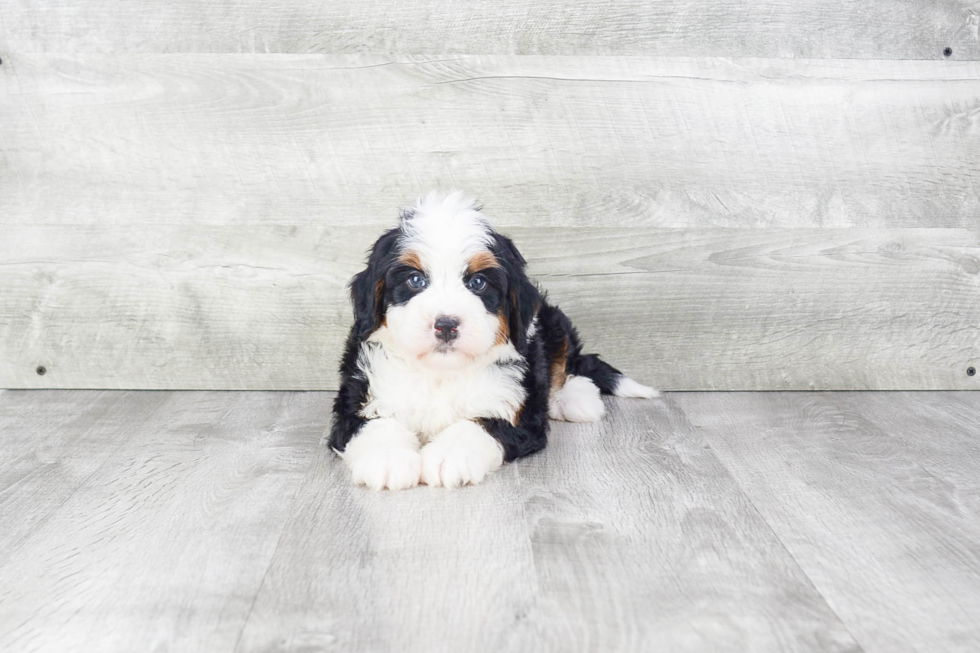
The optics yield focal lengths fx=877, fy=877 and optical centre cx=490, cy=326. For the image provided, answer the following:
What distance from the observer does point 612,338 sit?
2902 mm

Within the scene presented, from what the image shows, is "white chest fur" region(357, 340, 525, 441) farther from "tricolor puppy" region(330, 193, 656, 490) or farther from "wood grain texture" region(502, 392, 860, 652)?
→ "wood grain texture" region(502, 392, 860, 652)

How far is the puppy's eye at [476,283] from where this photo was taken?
205 centimetres

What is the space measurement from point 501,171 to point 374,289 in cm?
85

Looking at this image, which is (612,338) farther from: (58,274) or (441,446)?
(58,274)

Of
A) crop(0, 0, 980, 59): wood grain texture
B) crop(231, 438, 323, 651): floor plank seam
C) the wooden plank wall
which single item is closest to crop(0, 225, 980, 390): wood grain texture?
the wooden plank wall

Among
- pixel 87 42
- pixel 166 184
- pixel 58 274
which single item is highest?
pixel 87 42

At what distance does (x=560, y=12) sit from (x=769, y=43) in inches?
26.3

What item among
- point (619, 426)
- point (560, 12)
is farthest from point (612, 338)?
point (560, 12)

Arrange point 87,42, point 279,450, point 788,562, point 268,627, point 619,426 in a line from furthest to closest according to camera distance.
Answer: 1. point 87,42
2. point 619,426
3. point 279,450
4. point 788,562
5. point 268,627

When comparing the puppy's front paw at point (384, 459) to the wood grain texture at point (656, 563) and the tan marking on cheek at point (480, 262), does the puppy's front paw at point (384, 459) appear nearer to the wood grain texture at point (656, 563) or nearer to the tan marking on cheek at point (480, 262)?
the wood grain texture at point (656, 563)

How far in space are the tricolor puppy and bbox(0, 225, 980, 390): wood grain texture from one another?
0.63m

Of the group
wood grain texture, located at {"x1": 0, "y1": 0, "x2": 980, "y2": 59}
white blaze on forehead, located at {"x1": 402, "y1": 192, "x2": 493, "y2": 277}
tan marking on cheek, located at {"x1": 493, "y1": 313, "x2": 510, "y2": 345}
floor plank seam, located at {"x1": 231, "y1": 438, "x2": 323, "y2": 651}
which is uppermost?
wood grain texture, located at {"x1": 0, "y1": 0, "x2": 980, "y2": 59}

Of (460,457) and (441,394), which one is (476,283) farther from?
(460,457)

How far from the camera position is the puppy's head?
1963 millimetres
